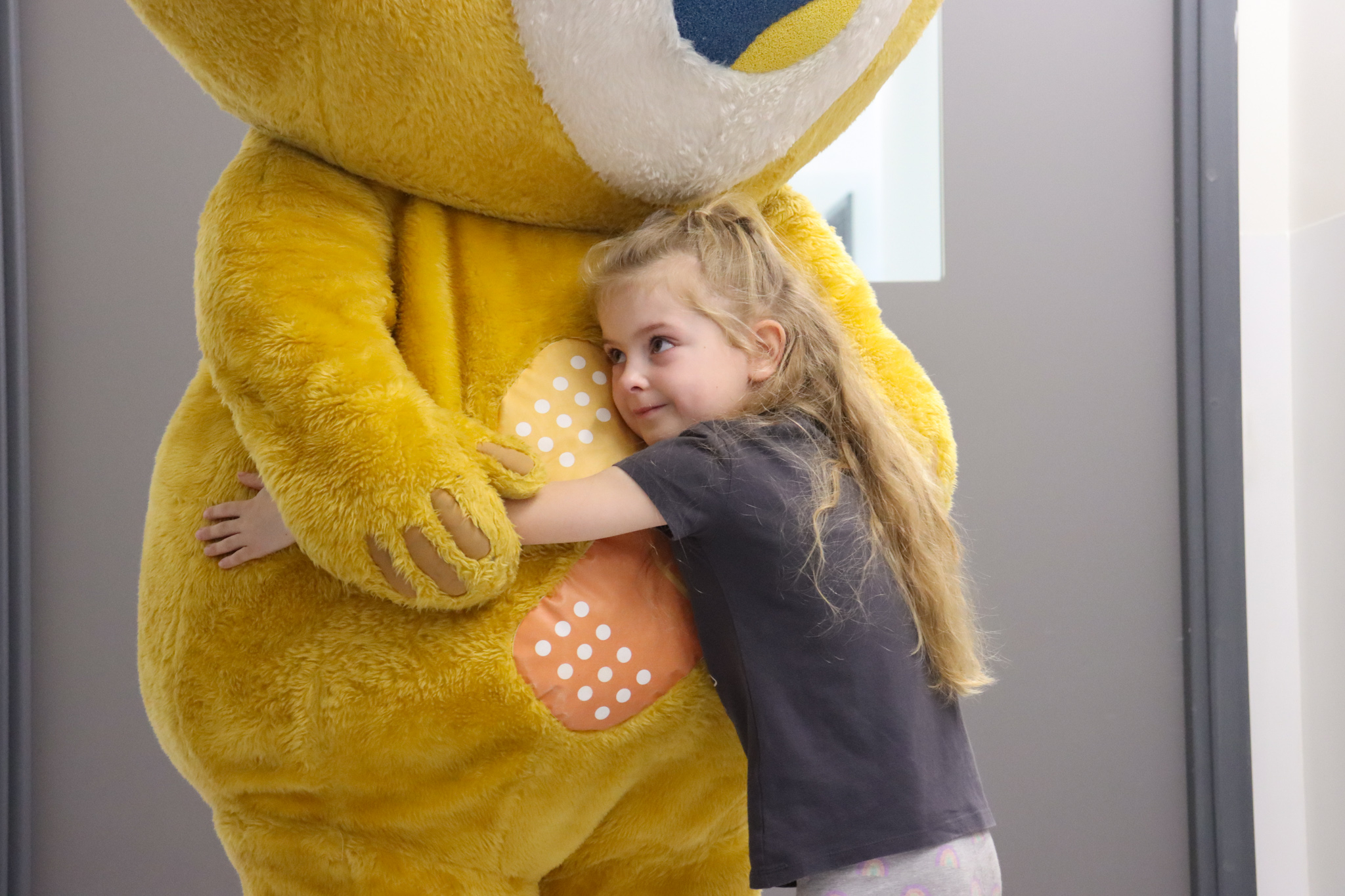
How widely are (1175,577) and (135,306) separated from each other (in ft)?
4.63

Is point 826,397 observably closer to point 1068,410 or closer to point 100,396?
point 1068,410

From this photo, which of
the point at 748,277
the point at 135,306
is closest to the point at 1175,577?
the point at 748,277

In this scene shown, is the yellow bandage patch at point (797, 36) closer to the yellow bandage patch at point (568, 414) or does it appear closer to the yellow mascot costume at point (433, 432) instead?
the yellow mascot costume at point (433, 432)

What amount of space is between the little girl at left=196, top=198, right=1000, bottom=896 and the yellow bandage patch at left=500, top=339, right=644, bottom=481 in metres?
0.02

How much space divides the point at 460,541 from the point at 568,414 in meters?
0.14

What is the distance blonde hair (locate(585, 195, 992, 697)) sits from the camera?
0.73 meters

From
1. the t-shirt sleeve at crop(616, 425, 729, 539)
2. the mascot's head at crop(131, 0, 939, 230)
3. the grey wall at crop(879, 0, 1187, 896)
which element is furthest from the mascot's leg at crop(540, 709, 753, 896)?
the grey wall at crop(879, 0, 1187, 896)

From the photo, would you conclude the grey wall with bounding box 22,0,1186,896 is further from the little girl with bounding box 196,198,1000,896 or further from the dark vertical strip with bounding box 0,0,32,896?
the dark vertical strip with bounding box 0,0,32,896

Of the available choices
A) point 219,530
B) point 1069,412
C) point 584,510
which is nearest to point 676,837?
point 584,510

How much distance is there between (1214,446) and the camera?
4.66 ft

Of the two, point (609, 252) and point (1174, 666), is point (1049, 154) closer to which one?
point (1174, 666)

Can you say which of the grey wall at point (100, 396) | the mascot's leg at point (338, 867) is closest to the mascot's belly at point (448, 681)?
the mascot's leg at point (338, 867)

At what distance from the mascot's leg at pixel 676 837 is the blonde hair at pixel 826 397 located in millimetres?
152

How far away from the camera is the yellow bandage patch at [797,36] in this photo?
65 centimetres
